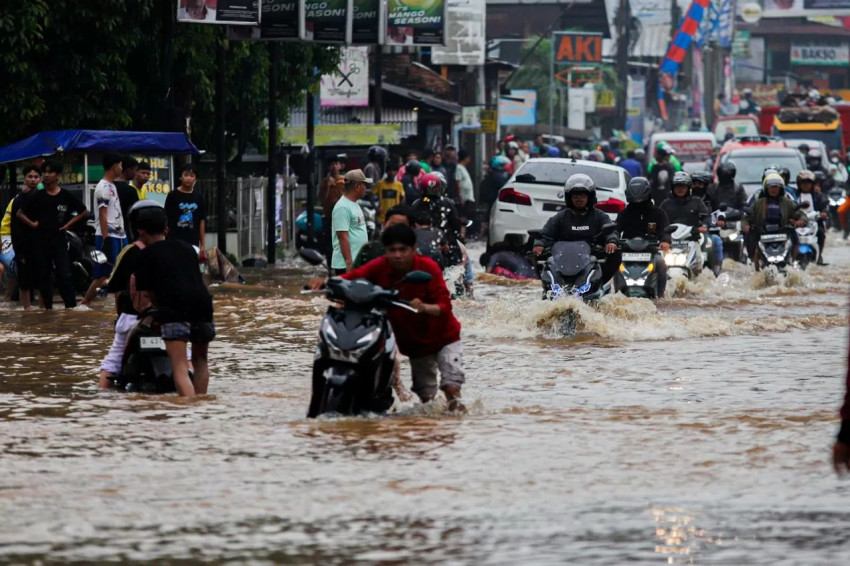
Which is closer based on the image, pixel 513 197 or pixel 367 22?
pixel 513 197

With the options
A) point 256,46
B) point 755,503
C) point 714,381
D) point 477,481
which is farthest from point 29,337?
point 256,46

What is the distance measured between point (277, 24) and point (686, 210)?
7.38 meters

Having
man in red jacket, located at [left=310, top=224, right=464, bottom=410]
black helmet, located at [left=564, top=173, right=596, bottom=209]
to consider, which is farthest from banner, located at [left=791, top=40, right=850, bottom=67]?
man in red jacket, located at [left=310, top=224, right=464, bottom=410]

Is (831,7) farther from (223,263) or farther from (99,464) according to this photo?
(99,464)

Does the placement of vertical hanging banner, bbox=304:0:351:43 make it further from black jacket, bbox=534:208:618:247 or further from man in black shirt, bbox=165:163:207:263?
black jacket, bbox=534:208:618:247

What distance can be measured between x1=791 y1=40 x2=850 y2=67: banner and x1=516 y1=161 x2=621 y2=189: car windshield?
299ft

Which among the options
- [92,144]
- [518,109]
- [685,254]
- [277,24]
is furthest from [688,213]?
[518,109]

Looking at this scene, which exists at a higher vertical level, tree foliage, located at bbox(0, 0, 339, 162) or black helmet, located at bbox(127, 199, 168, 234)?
tree foliage, located at bbox(0, 0, 339, 162)

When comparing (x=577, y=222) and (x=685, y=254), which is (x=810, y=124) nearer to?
(x=685, y=254)

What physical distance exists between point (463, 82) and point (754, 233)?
3098cm

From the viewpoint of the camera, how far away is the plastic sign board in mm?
62312

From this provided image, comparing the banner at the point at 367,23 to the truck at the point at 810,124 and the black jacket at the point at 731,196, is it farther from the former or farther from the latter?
the truck at the point at 810,124

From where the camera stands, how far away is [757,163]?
31859 mm

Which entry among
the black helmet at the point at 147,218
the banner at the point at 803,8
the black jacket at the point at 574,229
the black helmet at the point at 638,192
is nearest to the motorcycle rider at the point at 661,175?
the black helmet at the point at 638,192
